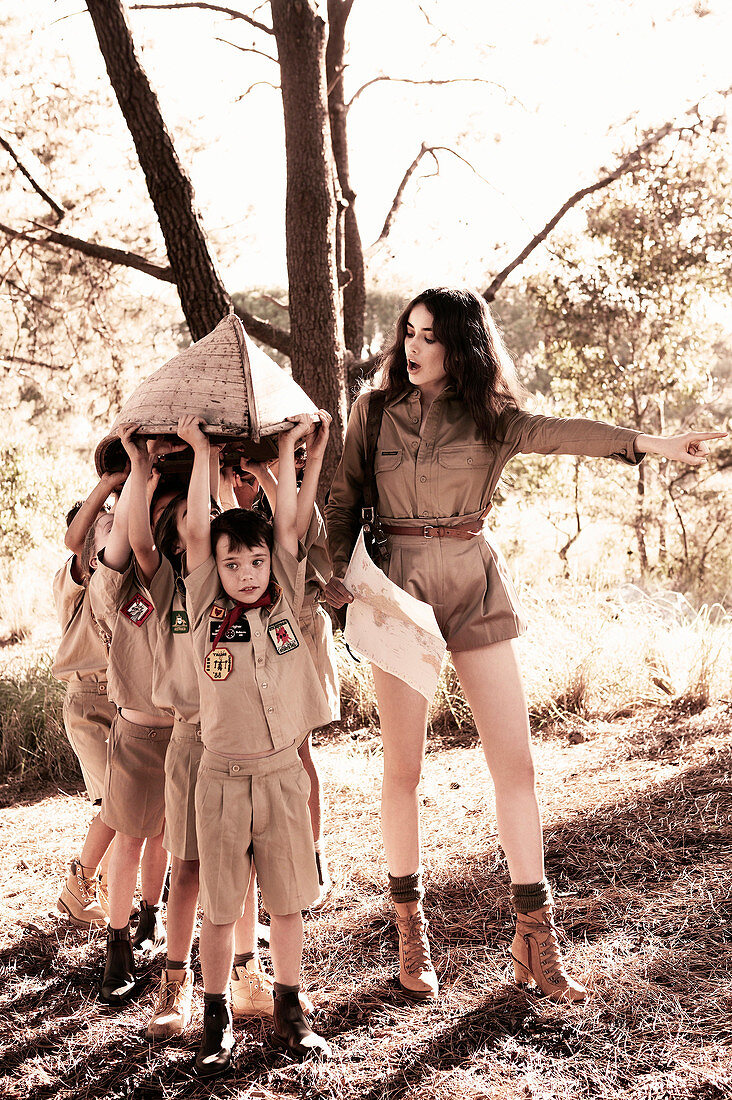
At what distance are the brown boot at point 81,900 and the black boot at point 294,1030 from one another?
1055mm

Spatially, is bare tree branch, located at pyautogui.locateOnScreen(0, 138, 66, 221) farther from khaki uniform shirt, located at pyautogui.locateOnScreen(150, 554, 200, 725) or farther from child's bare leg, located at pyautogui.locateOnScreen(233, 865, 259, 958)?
child's bare leg, located at pyautogui.locateOnScreen(233, 865, 259, 958)

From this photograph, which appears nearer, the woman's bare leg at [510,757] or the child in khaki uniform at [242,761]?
the child in khaki uniform at [242,761]

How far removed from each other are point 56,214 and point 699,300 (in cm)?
600

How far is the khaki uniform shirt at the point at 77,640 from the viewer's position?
3352mm

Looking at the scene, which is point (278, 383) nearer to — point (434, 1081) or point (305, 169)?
point (434, 1081)

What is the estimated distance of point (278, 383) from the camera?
107 inches

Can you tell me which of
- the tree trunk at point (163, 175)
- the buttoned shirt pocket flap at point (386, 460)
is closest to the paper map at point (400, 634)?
the buttoned shirt pocket flap at point (386, 460)

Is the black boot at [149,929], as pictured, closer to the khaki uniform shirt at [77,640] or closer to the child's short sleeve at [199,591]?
the khaki uniform shirt at [77,640]

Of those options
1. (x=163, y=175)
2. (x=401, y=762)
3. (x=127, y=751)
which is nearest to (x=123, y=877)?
(x=127, y=751)

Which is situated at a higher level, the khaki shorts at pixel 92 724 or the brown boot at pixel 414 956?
the khaki shorts at pixel 92 724

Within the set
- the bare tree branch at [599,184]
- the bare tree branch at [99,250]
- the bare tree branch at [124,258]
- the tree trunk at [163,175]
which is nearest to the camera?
the tree trunk at [163,175]

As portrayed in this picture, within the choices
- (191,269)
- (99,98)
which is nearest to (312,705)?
(191,269)

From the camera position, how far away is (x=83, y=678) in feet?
11.3

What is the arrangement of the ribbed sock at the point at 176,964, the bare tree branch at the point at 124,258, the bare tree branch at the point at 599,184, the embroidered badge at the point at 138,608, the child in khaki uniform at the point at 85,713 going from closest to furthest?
the ribbed sock at the point at 176,964 → the embroidered badge at the point at 138,608 → the child in khaki uniform at the point at 85,713 → the bare tree branch at the point at 124,258 → the bare tree branch at the point at 599,184
